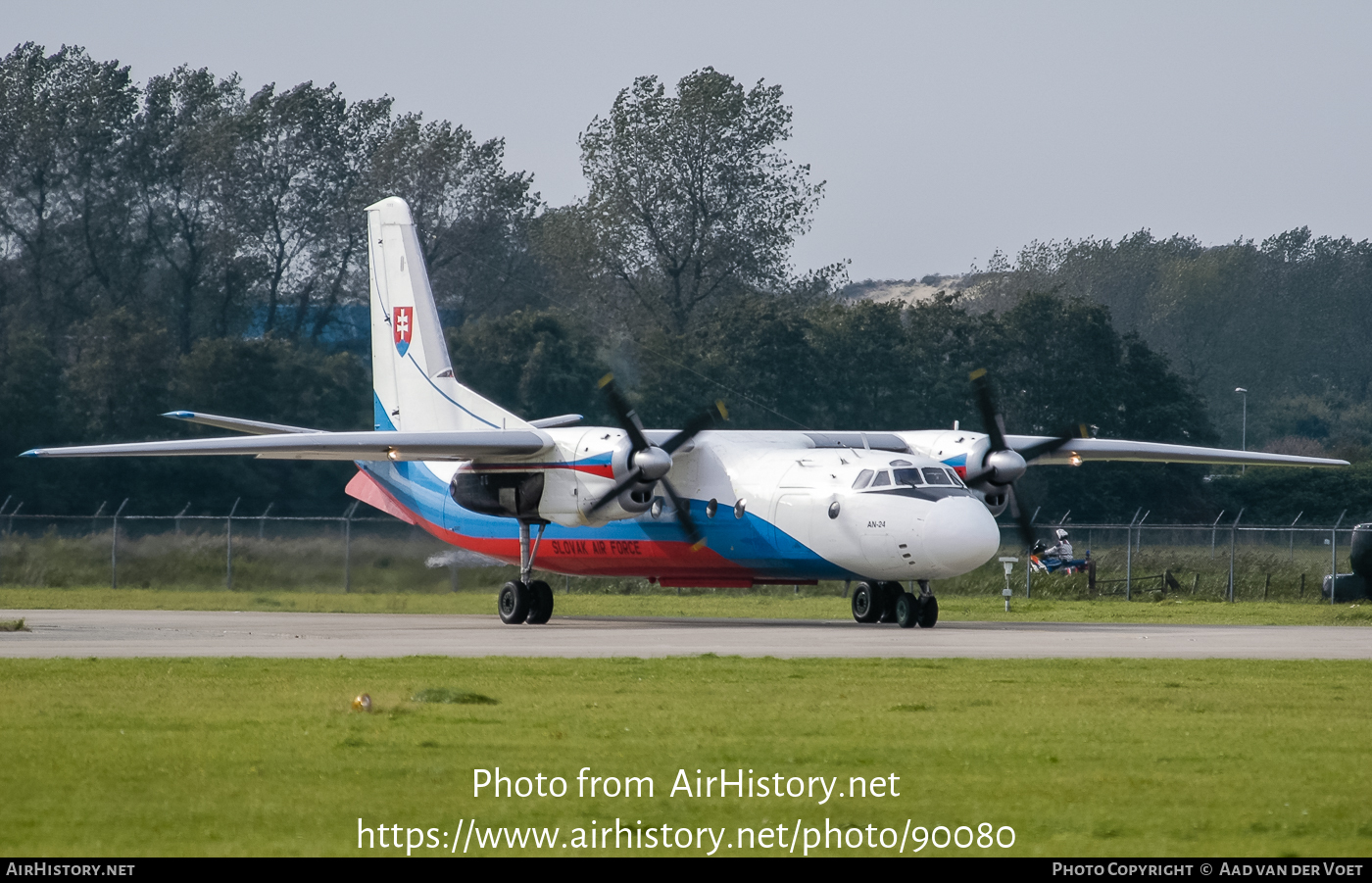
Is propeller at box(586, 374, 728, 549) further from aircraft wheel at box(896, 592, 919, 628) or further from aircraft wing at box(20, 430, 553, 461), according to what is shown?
aircraft wheel at box(896, 592, 919, 628)

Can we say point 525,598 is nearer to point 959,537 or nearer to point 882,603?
point 882,603

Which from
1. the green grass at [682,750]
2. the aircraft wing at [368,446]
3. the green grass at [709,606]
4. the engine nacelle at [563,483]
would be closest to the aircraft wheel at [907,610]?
the green grass at [709,606]

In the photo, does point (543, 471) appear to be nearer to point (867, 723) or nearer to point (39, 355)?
point (867, 723)

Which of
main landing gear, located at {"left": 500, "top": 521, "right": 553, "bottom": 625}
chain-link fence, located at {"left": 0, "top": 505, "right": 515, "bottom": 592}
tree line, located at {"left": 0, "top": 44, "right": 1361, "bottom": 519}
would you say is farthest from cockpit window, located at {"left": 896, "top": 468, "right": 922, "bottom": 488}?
tree line, located at {"left": 0, "top": 44, "right": 1361, "bottom": 519}

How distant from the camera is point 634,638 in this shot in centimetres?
2400

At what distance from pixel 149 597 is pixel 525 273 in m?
47.9

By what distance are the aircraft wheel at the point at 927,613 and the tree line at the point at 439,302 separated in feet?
116

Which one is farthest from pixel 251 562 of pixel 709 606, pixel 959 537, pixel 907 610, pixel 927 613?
pixel 959 537

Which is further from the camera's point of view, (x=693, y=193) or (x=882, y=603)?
(x=693, y=193)

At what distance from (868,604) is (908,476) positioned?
2.87m

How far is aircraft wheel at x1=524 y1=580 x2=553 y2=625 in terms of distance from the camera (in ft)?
95.5
